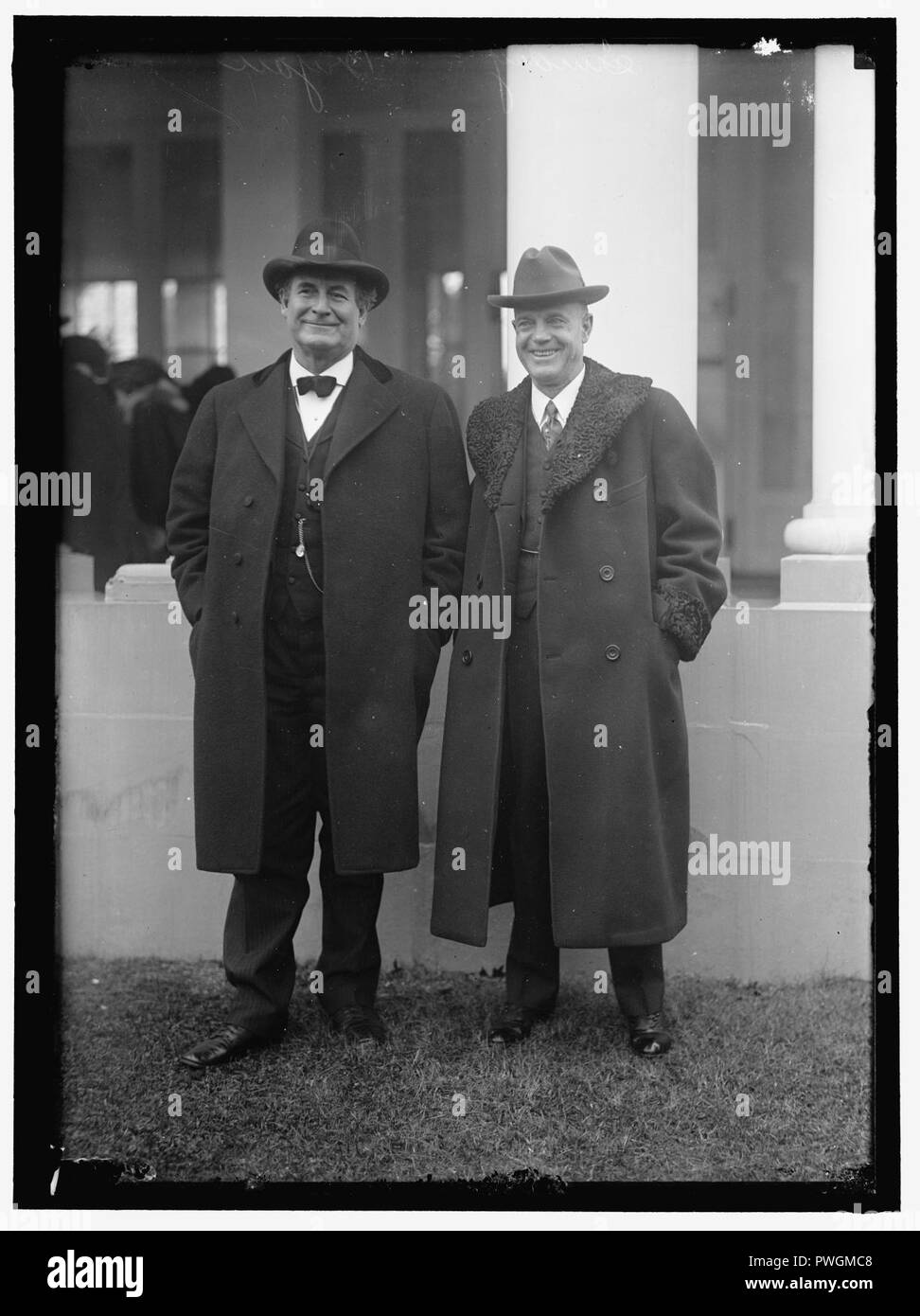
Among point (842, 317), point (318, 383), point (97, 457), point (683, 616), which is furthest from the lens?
point (842, 317)

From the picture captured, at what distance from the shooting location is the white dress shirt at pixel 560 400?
416 centimetres

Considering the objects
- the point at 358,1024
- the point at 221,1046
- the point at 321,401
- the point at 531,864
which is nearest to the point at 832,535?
the point at 531,864

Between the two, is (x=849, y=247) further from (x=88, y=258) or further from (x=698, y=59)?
(x=88, y=258)

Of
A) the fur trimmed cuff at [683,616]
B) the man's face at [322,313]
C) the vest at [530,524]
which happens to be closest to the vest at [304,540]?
the man's face at [322,313]

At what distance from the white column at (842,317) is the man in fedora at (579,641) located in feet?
2.01

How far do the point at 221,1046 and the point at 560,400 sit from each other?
2.14 metres

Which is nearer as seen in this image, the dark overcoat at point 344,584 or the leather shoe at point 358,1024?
the dark overcoat at point 344,584

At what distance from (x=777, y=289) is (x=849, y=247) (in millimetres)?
554

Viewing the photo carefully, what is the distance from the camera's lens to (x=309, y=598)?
4133 mm

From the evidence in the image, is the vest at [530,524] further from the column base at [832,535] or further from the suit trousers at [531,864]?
the column base at [832,535]

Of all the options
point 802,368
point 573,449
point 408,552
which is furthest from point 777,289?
point 408,552

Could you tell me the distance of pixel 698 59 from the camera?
4191mm

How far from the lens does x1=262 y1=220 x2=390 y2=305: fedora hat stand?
13.4 feet

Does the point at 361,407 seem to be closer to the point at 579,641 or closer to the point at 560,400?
the point at 560,400
